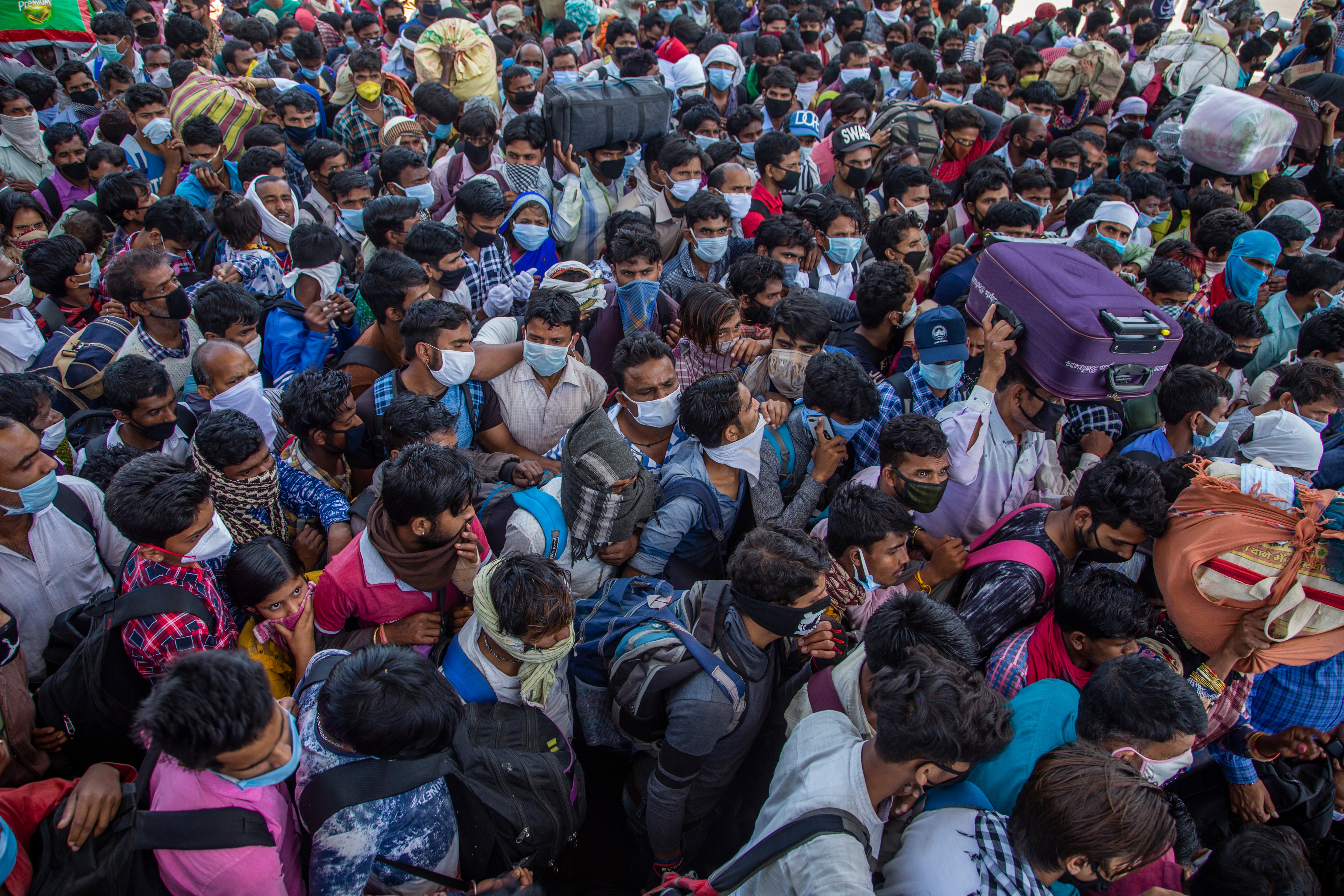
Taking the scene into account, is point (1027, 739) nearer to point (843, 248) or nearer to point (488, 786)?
point (488, 786)

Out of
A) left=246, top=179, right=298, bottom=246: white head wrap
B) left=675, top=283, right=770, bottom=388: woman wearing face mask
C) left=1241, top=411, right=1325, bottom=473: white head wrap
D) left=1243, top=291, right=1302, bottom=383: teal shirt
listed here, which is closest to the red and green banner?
left=246, top=179, right=298, bottom=246: white head wrap

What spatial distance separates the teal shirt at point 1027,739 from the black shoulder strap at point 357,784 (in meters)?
1.59

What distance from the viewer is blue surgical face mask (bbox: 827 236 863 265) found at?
485cm

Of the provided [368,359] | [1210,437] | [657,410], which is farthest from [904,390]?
[368,359]

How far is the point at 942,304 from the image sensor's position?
4762 mm

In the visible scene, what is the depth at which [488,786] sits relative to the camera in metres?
2.07

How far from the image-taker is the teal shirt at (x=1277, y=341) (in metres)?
4.69

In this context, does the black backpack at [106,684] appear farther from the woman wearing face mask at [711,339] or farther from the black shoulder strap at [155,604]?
the woman wearing face mask at [711,339]

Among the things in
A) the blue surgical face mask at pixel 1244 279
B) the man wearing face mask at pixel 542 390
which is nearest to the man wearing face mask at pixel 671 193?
the man wearing face mask at pixel 542 390

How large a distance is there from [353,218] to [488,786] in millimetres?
4226

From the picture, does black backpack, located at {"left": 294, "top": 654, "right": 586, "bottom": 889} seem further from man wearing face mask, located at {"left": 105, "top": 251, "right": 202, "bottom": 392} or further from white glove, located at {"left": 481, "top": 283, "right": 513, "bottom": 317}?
white glove, located at {"left": 481, "top": 283, "right": 513, "bottom": 317}

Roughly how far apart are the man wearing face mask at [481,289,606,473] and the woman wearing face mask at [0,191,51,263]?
12.3 feet

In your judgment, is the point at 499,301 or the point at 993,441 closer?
the point at 993,441

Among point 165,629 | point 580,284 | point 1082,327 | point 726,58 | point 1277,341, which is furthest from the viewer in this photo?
point 726,58
